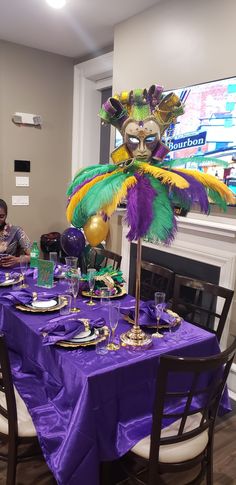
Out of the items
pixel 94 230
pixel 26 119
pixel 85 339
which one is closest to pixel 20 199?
pixel 26 119

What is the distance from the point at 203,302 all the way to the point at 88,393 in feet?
5.65

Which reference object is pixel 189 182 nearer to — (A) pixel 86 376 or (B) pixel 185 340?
(B) pixel 185 340

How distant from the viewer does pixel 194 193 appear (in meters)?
1.44

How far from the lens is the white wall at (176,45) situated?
247 cm

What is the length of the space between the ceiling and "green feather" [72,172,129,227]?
2.17m

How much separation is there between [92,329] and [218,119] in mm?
1637

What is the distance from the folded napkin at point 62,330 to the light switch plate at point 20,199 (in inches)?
106

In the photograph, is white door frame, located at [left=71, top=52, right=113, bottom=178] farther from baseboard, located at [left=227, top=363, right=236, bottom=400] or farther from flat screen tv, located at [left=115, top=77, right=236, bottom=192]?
baseboard, located at [left=227, top=363, right=236, bottom=400]

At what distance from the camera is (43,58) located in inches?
161

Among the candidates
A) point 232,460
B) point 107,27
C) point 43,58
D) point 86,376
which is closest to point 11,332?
point 86,376

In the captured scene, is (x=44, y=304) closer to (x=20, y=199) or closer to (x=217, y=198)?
(x=217, y=198)

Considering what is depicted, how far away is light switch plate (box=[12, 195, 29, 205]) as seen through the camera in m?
4.13

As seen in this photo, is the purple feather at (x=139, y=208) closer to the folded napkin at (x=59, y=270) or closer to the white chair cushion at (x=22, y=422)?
the white chair cushion at (x=22, y=422)

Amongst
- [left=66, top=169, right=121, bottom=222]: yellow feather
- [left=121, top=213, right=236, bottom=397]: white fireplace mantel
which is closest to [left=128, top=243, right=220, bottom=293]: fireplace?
[left=121, top=213, right=236, bottom=397]: white fireplace mantel
